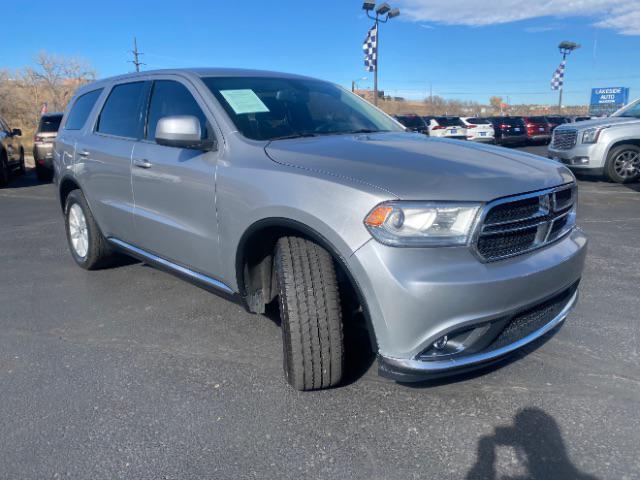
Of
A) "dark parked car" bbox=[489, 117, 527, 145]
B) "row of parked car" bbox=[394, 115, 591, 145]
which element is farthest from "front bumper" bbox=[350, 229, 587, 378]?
"dark parked car" bbox=[489, 117, 527, 145]

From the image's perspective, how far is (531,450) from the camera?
2.26 meters

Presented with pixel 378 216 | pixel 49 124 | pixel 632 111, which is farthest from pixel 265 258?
pixel 49 124

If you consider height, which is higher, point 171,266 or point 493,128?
point 493,128

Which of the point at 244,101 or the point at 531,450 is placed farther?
the point at 244,101

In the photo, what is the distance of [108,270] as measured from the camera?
497cm

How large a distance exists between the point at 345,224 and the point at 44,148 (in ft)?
40.2

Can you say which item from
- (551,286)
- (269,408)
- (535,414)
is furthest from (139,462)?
(551,286)

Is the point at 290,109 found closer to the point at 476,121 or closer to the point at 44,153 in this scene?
the point at 44,153

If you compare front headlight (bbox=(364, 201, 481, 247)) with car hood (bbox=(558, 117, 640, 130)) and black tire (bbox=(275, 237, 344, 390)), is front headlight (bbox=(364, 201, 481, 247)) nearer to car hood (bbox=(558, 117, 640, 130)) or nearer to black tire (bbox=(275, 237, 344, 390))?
black tire (bbox=(275, 237, 344, 390))

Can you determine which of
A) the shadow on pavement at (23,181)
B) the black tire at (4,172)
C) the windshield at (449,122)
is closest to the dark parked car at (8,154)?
the black tire at (4,172)

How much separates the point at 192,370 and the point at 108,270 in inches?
Answer: 93.4

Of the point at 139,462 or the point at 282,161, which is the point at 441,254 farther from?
the point at 139,462

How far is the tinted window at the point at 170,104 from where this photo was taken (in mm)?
3305

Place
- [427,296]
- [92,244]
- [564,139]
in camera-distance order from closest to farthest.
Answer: [427,296] → [92,244] → [564,139]
